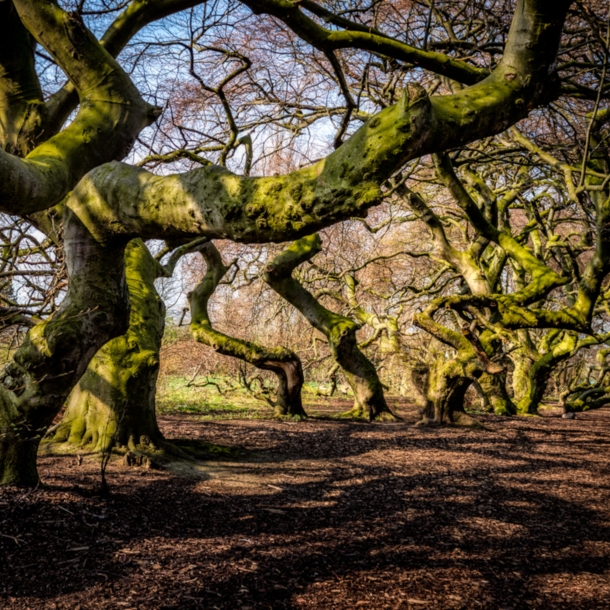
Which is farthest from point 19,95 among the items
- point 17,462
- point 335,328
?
A: point 335,328

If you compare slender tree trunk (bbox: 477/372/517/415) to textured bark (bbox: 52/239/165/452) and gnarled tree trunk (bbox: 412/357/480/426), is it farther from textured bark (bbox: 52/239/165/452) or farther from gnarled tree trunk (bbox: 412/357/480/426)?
textured bark (bbox: 52/239/165/452)

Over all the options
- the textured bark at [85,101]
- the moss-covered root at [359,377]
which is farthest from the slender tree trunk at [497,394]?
the textured bark at [85,101]

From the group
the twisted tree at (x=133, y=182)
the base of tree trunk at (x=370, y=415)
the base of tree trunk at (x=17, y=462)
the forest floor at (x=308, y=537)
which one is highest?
the twisted tree at (x=133, y=182)

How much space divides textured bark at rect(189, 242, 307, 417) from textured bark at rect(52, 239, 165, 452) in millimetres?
4633

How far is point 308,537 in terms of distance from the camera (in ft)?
11.9

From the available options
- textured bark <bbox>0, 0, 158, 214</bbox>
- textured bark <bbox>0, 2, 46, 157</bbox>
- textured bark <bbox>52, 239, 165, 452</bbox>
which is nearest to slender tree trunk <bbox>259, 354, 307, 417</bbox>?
textured bark <bbox>52, 239, 165, 452</bbox>

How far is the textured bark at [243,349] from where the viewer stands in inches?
427

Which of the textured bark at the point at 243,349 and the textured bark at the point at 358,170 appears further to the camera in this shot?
the textured bark at the point at 243,349

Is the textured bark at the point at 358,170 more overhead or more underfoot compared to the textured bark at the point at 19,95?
more underfoot

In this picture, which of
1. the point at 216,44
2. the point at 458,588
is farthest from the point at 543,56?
the point at 216,44

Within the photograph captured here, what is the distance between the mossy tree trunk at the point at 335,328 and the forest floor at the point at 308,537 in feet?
15.3

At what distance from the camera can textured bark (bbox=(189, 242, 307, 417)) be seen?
10852 mm

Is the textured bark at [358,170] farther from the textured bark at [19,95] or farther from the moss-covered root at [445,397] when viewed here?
the moss-covered root at [445,397]

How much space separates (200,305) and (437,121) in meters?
8.90
